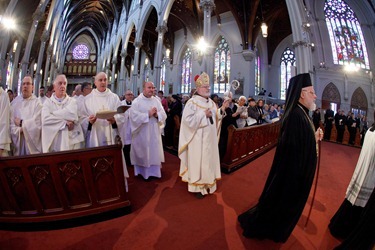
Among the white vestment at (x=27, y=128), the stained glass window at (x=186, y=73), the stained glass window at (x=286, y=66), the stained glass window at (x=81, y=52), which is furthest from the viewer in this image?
the stained glass window at (x=81, y=52)

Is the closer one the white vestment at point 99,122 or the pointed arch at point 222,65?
the white vestment at point 99,122

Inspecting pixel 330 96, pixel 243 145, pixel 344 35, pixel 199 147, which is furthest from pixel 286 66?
pixel 199 147

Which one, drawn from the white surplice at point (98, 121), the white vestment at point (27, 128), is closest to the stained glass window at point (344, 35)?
the white surplice at point (98, 121)

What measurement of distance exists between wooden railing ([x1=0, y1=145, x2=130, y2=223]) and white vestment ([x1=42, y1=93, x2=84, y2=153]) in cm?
51

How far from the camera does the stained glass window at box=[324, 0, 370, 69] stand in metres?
17.0

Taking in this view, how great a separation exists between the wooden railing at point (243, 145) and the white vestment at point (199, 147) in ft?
3.98

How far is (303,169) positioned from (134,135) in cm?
291

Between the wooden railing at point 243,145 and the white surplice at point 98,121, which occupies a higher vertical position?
the white surplice at point 98,121

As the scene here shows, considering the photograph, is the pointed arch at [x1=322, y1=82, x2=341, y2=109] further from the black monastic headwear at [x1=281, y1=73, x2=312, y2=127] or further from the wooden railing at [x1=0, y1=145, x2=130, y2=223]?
the wooden railing at [x1=0, y1=145, x2=130, y2=223]

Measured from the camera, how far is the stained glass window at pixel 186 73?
19672 mm

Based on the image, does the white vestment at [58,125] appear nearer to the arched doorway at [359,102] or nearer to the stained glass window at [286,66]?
the stained glass window at [286,66]

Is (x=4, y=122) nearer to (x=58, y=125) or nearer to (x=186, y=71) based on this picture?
(x=58, y=125)

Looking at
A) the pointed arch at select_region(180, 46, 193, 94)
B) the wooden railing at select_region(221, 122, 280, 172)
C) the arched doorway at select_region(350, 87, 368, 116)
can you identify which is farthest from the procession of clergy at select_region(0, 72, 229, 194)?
the arched doorway at select_region(350, 87, 368, 116)

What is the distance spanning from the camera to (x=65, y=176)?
230 centimetres
